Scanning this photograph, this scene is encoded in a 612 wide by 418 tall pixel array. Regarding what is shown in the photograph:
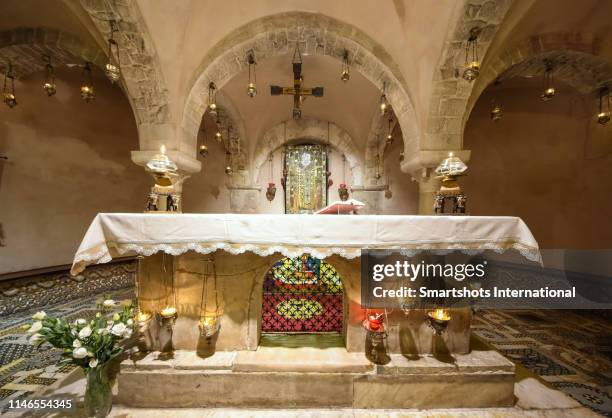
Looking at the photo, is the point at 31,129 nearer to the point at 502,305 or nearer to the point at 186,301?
the point at 186,301

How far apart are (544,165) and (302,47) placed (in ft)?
24.5

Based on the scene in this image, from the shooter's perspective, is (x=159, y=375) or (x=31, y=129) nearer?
(x=159, y=375)

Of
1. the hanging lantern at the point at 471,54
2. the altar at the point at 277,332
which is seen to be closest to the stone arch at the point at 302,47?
the hanging lantern at the point at 471,54

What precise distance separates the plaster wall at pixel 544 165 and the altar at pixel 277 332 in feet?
20.6

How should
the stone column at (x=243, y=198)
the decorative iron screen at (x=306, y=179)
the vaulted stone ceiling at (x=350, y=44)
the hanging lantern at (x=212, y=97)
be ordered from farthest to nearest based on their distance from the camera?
→ 1. the decorative iron screen at (x=306, y=179)
2. the stone column at (x=243, y=198)
3. the hanging lantern at (x=212, y=97)
4. the vaulted stone ceiling at (x=350, y=44)

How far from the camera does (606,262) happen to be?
5.50m

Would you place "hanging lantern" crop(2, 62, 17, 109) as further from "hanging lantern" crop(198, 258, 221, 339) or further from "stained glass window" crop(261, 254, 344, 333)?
"stained glass window" crop(261, 254, 344, 333)

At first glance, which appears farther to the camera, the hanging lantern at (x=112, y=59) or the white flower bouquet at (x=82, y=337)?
the hanging lantern at (x=112, y=59)

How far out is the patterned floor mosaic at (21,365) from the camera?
2.61 m

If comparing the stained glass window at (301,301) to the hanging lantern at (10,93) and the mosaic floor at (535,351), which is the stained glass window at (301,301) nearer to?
the mosaic floor at (535,351)

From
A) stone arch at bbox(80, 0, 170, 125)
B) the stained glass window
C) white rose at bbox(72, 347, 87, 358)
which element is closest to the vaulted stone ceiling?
stone arch at bbox(80, 0, 170, 125)

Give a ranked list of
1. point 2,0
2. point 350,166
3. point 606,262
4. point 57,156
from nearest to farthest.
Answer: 1. point 2,0
2. point 606,262
3. point 57,156
4. point 350,166

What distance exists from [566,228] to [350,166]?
6439 millimetres

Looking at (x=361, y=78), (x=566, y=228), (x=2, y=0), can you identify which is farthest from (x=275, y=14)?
(x=566, y=228)
